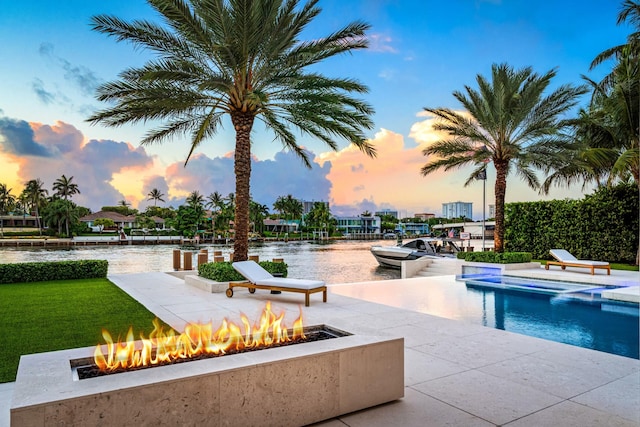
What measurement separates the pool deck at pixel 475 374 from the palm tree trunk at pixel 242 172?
9.66 feet

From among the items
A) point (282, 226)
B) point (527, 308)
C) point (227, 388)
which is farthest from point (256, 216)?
point (227, 388)

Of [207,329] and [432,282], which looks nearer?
[207,329]

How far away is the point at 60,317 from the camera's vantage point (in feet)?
24.1

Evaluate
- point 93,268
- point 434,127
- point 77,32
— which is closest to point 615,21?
point 434,127

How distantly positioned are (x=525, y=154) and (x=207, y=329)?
16.9m

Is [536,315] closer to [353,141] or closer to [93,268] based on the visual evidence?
[353,141]

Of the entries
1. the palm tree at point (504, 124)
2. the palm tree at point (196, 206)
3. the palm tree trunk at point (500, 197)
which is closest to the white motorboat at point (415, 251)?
the palm tree trunk at point (500, 197)

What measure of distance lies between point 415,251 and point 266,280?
49.3 ft

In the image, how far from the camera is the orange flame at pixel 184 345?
3.35 meters

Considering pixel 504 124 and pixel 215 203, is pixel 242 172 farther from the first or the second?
pixel 215 203

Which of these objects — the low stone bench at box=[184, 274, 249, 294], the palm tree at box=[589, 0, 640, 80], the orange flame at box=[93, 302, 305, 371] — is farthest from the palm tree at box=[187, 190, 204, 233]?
the orange flame at box=[93, 302, 305, 371]

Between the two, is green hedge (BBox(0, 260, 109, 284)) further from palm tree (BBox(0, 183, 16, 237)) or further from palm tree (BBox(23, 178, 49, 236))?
palm tree (BBox(0, 183, 16, 237))

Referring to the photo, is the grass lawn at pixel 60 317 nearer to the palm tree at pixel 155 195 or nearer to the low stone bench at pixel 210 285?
the low stone bench at pixel 210 285

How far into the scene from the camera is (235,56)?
33.8 feet
